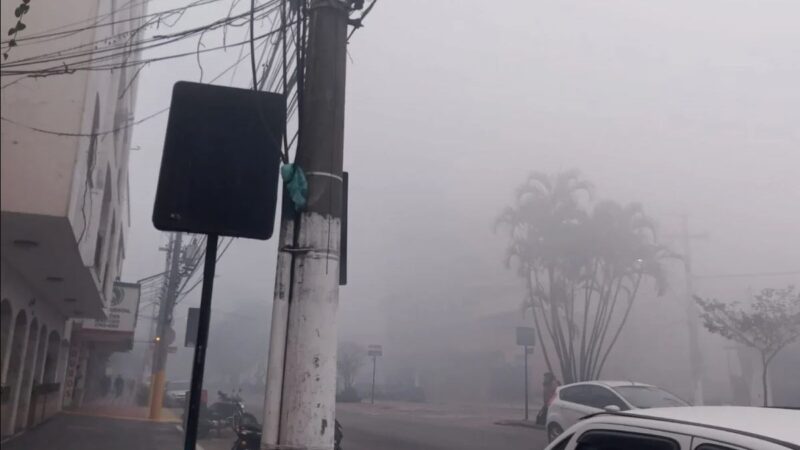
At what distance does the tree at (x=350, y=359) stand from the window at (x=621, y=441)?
47.6 m

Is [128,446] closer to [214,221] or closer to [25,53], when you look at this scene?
[25,53]

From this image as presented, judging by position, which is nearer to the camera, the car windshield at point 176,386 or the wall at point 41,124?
the wall at point 41,124

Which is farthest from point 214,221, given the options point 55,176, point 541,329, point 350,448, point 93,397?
point 93,397

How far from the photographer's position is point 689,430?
108 inches

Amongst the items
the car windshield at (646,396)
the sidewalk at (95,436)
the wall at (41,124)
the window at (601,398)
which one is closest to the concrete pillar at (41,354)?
the sidewalk at (95,436)

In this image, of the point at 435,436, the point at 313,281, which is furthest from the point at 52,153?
the point at 435,436

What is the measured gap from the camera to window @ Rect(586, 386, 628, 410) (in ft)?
37.9

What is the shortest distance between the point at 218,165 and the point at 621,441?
2.09 m

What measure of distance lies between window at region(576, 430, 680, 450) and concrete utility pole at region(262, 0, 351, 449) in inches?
46.8

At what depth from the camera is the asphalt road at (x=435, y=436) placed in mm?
15148

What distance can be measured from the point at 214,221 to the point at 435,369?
152 ft

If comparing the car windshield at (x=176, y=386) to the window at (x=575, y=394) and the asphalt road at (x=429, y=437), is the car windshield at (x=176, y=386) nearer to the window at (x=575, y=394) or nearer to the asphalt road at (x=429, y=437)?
the asphalt road at (x=429, y=437)

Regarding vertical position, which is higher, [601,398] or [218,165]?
[218,165]

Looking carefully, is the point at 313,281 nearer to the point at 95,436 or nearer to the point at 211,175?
the point at 211,175
